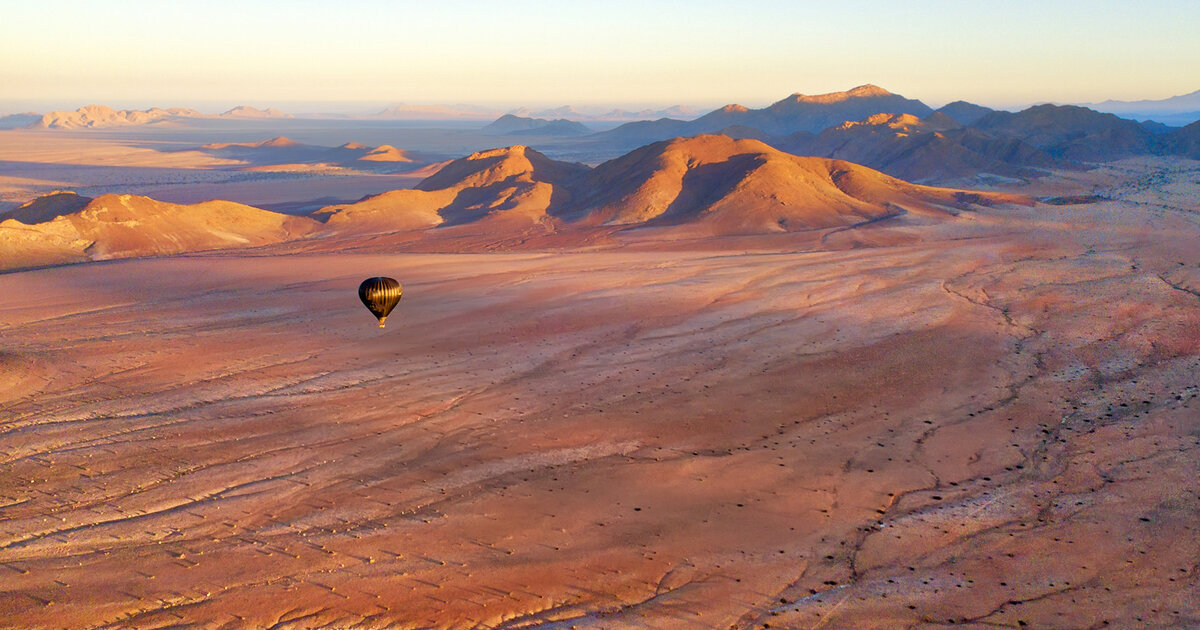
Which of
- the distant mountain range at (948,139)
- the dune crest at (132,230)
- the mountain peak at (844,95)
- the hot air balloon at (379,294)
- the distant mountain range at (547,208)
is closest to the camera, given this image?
the hot air balloon at (379,294)

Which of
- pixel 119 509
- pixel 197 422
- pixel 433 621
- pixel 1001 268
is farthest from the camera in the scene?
pixel 1001 268

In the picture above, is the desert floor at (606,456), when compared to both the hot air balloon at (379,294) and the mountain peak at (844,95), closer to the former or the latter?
the hot air balloon at (379,294)

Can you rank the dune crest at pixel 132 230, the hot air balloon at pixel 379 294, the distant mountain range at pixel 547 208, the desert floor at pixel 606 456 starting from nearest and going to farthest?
the desert floor at pixel 606 456 → the hot air balloon at pixel 379 294 → the dune crest at pixel 132 230 → the distant mountain range at pixel 547 208

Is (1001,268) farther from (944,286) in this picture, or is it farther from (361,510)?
(361,510)

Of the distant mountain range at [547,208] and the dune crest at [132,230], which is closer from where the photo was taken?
the dune crest at [132,230]

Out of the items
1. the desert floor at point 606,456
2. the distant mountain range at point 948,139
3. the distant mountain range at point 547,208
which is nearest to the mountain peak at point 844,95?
the distant mountain range at point 948,139

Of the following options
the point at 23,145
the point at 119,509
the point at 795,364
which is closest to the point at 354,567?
the point at 119,509
